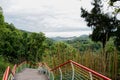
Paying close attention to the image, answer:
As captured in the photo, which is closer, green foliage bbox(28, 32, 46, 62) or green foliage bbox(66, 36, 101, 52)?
green foliage bbox(66, 36, 101, 52)

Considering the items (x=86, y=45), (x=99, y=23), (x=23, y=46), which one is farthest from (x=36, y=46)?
(x=86, y=45)

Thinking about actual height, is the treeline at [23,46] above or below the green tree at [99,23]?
below

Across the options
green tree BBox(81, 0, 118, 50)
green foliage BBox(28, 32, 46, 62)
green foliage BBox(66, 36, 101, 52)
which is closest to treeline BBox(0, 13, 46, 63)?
green foliage BBox(28, 32, 46, 62)

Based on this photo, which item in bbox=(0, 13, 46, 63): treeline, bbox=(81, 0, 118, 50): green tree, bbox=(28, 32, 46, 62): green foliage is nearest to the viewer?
bbox=(81, 0, 118, 50): green tree

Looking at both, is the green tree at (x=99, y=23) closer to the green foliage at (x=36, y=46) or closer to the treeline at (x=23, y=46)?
the treeline at (x=23, y=46)

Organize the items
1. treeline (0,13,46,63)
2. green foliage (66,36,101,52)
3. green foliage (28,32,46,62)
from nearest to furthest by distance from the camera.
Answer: green foliage (66,36,101,52)
treeline (0,13,46,63)
green foliage (28,32,46,62)

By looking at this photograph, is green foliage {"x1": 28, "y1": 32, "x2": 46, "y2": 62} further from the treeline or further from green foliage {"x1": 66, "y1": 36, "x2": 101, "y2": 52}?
green foliage {"x1": 66, "y1": 36, "x2": 101, "y2": 52}

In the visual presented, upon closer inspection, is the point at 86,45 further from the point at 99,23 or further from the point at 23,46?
the point at 23,46

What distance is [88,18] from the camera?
2622cm

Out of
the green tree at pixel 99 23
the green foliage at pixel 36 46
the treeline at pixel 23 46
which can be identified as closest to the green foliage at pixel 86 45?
the green tree at pixel 99 23

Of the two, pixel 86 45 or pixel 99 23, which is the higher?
pixel 99 23

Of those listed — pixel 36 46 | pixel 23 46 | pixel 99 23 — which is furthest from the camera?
pixel 36 46

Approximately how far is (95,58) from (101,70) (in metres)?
0.42

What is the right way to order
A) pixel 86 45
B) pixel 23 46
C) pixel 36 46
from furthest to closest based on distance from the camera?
pixel 36 46 → pixel 23 46 → pixel 86 45
